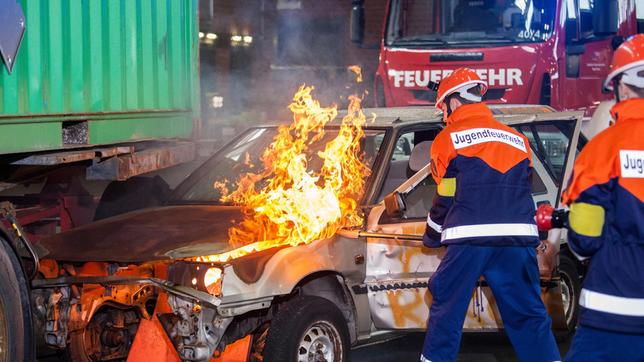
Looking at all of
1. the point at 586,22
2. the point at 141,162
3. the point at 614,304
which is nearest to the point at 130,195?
the point at 141,162

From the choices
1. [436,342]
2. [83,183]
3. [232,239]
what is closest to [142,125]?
[83,183]

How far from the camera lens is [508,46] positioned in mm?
11469

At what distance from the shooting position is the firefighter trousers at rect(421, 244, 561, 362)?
514cm

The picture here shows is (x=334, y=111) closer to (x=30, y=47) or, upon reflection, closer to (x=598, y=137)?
(x=30, y=47)

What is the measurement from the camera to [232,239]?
18.0 feet

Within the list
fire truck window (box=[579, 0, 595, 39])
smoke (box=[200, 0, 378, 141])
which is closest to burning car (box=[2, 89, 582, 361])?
fire truck window (box=[579, 0, 595, 39])

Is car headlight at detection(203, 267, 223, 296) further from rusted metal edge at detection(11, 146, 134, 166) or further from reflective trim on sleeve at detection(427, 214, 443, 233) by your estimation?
rusted metal edge at detection(11, 146, 134, 166)

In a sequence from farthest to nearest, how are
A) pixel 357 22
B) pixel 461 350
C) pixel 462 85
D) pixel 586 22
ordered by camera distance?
pixel 357 22, pixel 586 22, pixel 461 350, pixel 462 85

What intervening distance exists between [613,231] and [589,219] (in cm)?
11

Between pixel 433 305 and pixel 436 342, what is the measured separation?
0.21m

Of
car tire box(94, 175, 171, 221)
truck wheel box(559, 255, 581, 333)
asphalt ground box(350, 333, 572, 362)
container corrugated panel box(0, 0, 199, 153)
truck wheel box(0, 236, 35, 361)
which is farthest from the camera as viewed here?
car tire box(94, 175, 171, 221)

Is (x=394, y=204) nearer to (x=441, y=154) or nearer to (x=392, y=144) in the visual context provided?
(x=441, y=154)

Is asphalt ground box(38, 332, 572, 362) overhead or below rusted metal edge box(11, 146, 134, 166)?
below

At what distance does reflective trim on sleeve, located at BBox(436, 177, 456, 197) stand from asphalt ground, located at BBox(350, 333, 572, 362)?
1.74 metres
